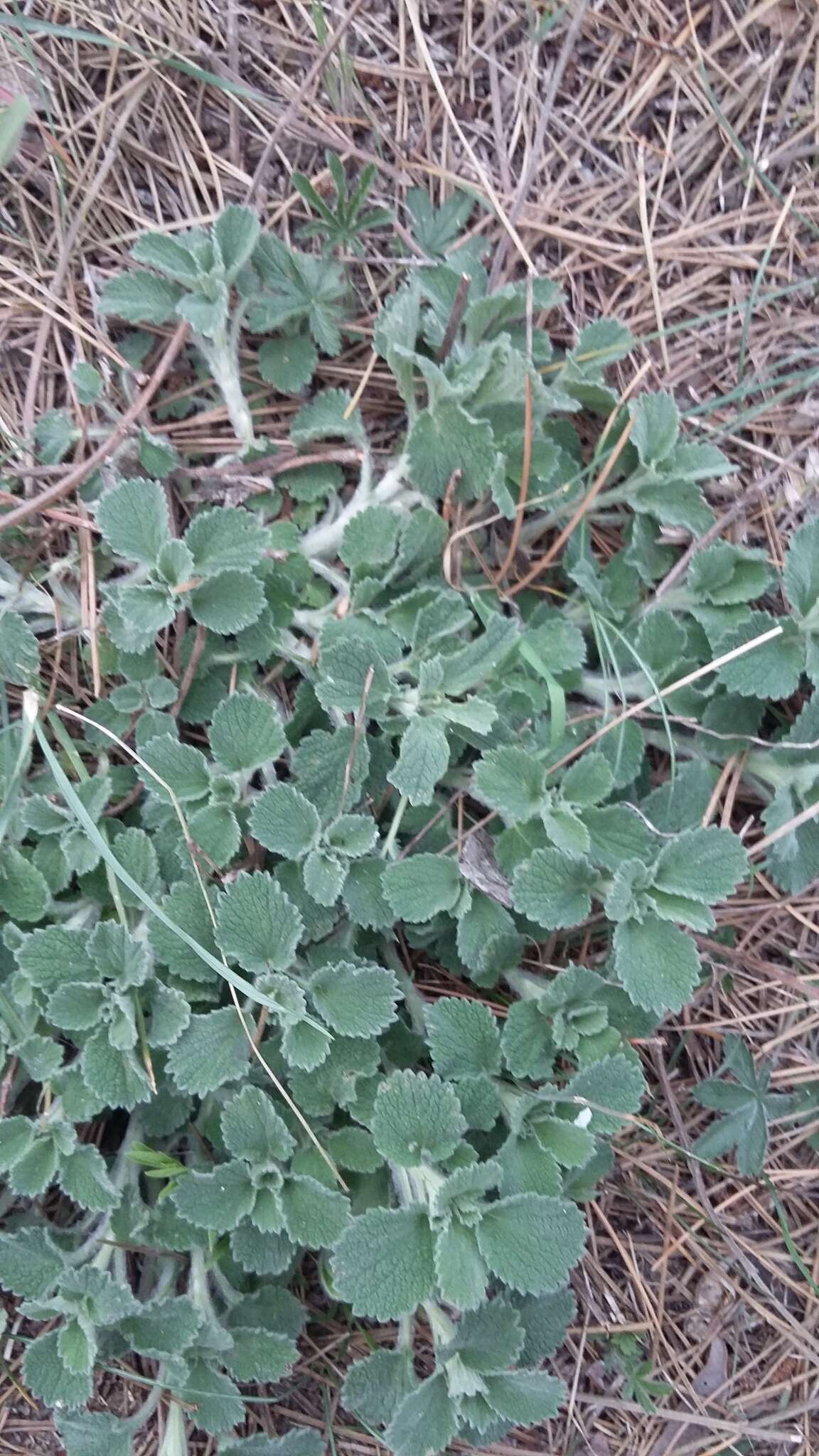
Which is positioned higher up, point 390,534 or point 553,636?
point 390,534

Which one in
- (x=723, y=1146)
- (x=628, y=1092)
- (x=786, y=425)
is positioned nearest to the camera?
(x=628, y=1092)

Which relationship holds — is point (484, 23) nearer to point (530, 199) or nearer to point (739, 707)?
point (530, 199)

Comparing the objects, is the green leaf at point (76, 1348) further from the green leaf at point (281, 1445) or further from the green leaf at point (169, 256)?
the green leaf at point (169, 256)

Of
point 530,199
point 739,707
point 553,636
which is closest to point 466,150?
point 530,199

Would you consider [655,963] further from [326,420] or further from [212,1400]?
[326,420]

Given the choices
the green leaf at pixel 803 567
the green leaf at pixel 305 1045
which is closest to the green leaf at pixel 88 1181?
the green leaf at pixel 305 1045

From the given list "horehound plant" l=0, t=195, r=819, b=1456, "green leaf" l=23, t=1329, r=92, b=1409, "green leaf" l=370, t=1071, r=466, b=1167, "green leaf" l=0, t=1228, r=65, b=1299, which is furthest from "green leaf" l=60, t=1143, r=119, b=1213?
"green leaf" l=370, t=1071, r=466, b=1167
